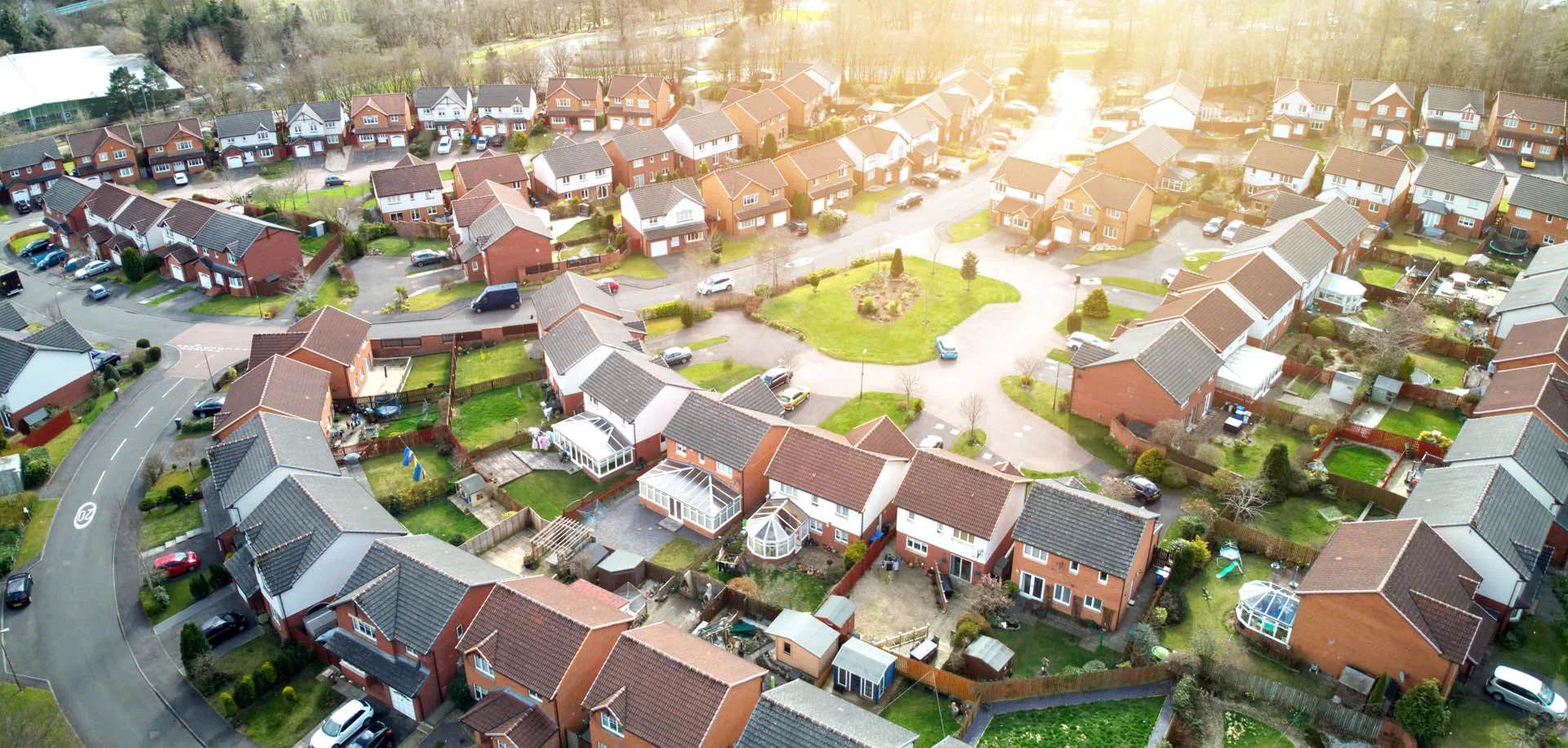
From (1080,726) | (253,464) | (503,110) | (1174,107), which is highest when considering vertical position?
(503,110)

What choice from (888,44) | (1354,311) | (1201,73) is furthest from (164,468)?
(1201,73)

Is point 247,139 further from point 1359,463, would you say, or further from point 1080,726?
point 1359,463

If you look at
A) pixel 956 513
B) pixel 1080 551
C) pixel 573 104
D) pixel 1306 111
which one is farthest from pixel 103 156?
pixel 1306 111

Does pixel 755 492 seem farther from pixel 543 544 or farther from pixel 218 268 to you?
pixel 218 268

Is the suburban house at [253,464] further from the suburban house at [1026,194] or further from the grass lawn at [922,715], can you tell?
the suburban house at [1026,194]

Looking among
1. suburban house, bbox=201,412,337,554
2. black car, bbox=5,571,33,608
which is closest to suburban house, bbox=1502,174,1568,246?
suburban house, bbox=201,412,337,554

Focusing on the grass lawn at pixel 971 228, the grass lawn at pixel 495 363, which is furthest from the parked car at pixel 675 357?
the grass lawn at pixel 971 228
